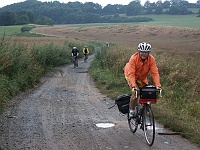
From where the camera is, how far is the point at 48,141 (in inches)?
310

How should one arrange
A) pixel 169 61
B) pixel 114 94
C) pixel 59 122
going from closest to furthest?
pixel 59 122 < pixel 114 94 < pixel 169 61

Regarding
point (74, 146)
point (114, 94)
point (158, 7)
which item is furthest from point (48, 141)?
point (158, 7)

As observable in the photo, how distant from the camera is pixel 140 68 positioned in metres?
7.98

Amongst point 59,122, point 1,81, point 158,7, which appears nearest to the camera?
point 59,122

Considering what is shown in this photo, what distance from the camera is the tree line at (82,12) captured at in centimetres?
12609

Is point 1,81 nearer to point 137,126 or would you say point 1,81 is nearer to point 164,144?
point 137,126

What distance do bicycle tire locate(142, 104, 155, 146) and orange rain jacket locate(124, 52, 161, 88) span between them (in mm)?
602

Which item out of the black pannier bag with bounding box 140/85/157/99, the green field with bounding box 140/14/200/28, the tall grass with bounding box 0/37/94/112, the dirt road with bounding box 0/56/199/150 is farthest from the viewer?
the green field with bounding box 140/14/200/28

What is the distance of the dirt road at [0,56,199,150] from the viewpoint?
757cm

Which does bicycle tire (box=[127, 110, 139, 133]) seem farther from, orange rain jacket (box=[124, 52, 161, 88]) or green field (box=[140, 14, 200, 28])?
green field (box=[140, 14, 200, 28])

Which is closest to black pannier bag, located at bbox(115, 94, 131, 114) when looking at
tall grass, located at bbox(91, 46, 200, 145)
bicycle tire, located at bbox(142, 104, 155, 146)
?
bicycle tire, located at bbox(142, 104, 155, 146)

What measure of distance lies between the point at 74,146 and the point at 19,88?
361 inches

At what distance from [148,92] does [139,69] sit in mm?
776

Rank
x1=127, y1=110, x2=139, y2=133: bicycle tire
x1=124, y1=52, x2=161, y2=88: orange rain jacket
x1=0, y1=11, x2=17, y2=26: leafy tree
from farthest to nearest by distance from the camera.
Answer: x1=0, y1=11, x2=17, y2=26: leafy tree, x1=127, y1=110, x2=139, y2=133: bicycle tire, x1=124, y1=52, x2=161, y2=88: orange rain jacket
